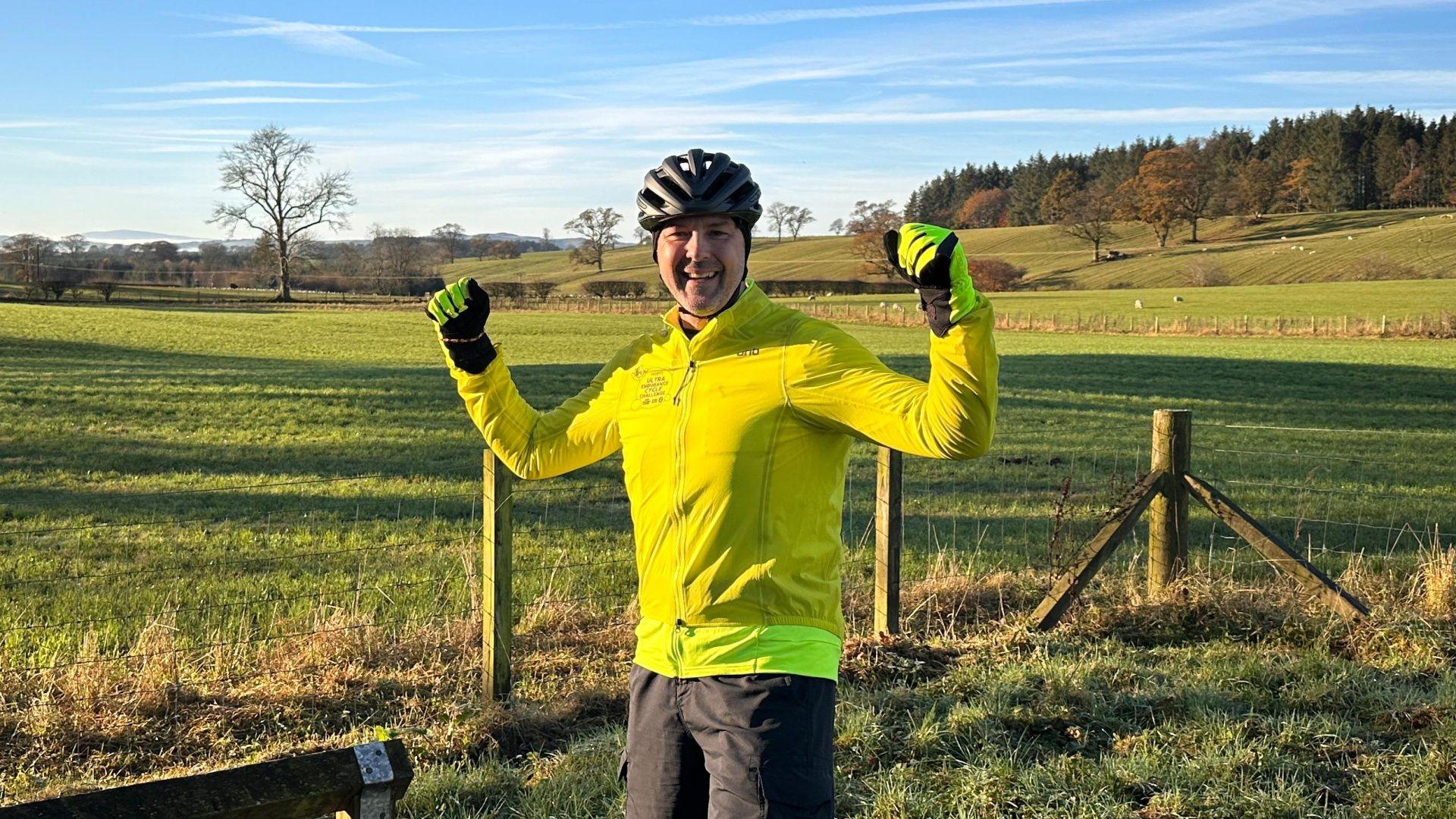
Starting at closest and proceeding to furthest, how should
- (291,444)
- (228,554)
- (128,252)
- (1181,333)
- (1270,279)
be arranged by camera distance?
1. (228,554)
2. (291,444)
3. (1181,333)
4. (1270,279)
5. (128,252)

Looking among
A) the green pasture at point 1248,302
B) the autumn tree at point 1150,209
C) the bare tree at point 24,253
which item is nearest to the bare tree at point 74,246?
the bare tree at point 24,253

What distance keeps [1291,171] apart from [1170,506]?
143562mm

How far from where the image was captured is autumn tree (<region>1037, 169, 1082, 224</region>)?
146 metres

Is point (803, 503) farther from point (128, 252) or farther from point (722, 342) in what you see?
point (128, 252)

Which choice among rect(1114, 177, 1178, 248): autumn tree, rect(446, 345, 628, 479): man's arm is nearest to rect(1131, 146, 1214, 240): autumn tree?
rect(1114, 177, 1178, 248): autumn tree

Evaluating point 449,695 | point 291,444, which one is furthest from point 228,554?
point 291,444

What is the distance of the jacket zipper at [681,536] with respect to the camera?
2693mm

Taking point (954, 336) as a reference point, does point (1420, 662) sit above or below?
below

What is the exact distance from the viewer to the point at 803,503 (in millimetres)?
2701

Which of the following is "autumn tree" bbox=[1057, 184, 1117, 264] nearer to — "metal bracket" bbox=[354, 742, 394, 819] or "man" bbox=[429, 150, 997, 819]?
"man" bbox=[429, 150, 997, 819]

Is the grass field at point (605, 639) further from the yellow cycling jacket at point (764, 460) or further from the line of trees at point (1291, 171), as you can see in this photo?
the line of trees at point (1291, 171)

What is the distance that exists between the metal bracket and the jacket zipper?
0.75 metres

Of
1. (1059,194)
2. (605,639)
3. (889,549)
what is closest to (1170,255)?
(1059,194)

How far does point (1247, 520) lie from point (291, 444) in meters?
12.7
